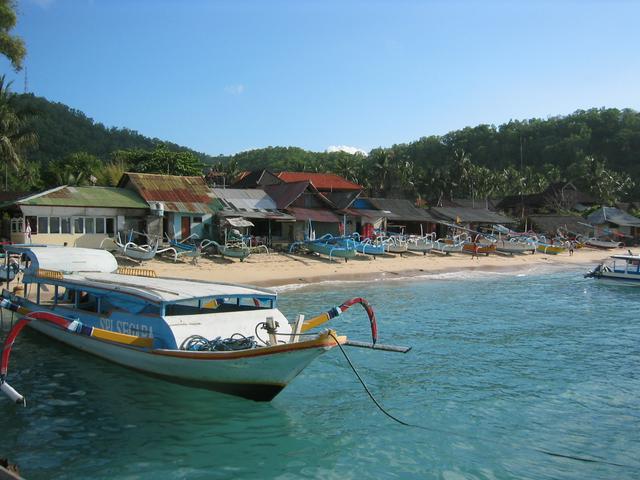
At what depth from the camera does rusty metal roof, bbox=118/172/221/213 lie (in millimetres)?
33625

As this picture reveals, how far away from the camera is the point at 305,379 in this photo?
12289mm

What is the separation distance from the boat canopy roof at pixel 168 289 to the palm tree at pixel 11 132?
73.7 feet

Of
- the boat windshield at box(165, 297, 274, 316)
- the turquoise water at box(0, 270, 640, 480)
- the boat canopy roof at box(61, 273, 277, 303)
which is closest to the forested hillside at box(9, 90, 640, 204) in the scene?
the boat canopy roof at box(61, 273, 277, 303)

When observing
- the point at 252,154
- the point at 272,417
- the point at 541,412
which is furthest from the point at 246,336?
the point at 252,154

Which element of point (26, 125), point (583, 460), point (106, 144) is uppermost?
point (106, 144)

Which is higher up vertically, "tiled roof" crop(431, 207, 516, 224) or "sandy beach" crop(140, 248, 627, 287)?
"tiled roof" crop(431, 207, 516, 224)

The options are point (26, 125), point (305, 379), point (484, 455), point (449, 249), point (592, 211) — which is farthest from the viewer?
point (592, 211)

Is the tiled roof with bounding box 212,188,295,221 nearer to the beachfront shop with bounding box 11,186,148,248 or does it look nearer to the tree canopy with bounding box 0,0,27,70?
the beachfront shop with bounding box 11,186,148,248

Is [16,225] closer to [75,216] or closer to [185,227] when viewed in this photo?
[75,216]

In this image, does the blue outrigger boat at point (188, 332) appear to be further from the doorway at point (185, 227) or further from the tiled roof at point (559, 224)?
the tiled roof at point (559, 224)

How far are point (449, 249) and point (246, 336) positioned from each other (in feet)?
111

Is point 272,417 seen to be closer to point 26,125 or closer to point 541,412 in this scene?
point 541,412

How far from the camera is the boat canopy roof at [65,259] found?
51.4 feet

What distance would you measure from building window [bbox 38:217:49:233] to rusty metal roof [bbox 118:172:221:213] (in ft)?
18.8
